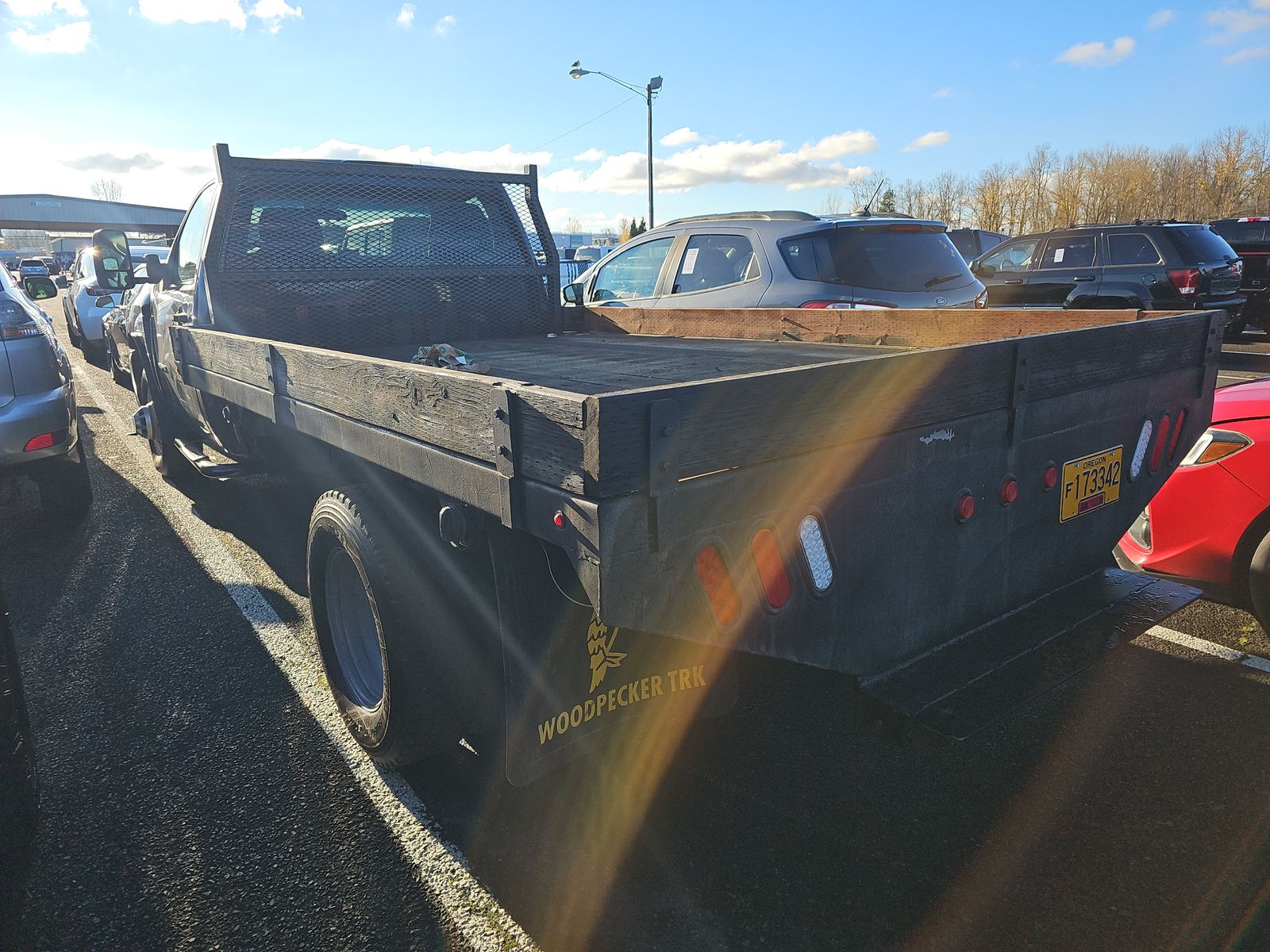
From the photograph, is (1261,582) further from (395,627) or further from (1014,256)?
(1014,256)

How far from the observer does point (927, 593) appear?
→ 2.35 meters

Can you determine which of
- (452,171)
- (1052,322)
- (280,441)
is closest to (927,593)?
(1052,322)

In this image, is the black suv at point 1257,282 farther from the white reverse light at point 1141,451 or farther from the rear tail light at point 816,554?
the rear tail light at point 816,554

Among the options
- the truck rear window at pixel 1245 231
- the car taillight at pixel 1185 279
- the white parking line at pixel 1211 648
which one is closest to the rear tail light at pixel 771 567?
the white parking line at pixel 1211 648

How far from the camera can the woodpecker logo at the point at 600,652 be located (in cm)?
212

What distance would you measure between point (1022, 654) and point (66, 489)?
231 inches

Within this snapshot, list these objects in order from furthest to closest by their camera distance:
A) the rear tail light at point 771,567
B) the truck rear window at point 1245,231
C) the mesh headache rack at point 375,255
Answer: the truck rear window at point 1245,231 → the mesh headache rack at point 375,255 → the rear tail light at point 771,567

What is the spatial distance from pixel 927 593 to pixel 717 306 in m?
4.11

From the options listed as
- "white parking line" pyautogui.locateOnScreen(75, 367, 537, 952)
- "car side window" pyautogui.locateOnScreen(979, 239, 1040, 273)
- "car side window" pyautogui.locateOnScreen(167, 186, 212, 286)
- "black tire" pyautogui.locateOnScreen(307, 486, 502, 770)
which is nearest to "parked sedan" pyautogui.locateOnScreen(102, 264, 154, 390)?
"car side window" pyautogui.locateOnScreen(167, 186, 212, 286)

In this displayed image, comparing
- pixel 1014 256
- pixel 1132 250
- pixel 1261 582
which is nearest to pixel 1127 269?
pixel 1132 250

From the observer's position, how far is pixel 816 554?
1.99 m

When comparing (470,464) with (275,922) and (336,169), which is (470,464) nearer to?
(275,922)

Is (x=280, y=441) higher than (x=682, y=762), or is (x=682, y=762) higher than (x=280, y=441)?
(x=280, y=441)

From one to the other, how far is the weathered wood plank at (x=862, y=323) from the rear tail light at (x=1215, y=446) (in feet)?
2.15
